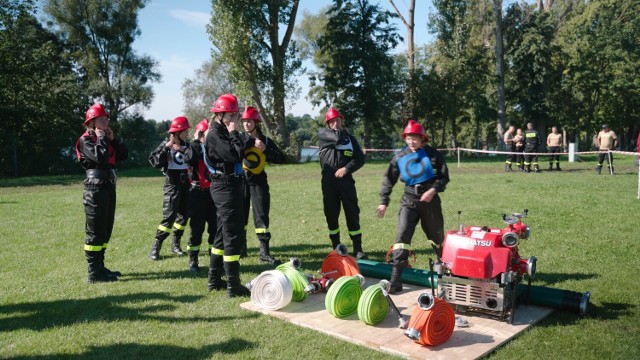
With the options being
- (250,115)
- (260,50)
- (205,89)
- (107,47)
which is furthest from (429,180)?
(205,89)

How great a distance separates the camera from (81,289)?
6.98 m

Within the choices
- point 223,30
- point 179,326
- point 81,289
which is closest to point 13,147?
point 223,30

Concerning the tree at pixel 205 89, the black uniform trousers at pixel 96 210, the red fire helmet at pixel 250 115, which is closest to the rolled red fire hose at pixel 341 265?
the red fire helmet at pixel 250 115

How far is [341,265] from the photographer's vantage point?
263 inches

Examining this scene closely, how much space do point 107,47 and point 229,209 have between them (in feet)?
133

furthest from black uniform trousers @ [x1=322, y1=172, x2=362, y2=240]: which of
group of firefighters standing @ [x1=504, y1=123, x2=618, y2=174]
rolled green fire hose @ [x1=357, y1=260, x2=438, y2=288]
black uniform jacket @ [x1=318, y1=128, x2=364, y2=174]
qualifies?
group of firefighters standing @ [x1=504, y1=123, x2=618, y2=174]

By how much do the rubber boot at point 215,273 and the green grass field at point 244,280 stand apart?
15cm

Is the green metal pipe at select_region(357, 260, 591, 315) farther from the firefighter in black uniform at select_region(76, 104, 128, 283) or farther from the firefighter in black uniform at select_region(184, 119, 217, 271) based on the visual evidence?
the firefighter in black uniform at select_region(76, 104, 128, 283)

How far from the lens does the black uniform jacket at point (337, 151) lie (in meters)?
8.22

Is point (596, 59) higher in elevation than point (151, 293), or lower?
higher

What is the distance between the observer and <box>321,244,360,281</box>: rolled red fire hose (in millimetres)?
6617

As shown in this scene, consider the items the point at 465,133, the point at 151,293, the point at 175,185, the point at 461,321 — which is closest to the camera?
the point at 461,321

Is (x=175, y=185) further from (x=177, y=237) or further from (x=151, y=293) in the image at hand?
(x=151, y=293)

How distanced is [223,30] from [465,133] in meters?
37.6
